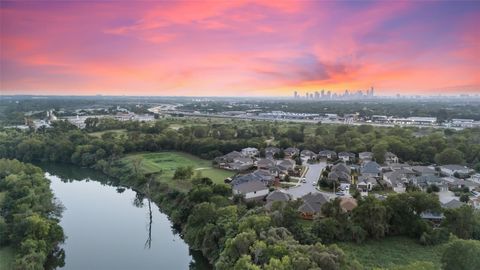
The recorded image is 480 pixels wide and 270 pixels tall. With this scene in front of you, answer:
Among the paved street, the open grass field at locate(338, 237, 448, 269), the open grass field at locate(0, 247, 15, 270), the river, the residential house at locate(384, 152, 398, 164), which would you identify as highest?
the residential house at locate(384, 152, 398, 164)

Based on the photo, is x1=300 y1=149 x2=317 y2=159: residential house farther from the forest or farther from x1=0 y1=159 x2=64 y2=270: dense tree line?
x1=0 y1=159 x2=64 y2=270: dense tree line

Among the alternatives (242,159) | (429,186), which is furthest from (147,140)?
(429,186)

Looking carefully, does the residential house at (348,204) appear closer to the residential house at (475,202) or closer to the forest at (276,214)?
the forest at (276,214)

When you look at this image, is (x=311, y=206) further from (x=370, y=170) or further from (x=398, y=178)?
(x=370, y=170)

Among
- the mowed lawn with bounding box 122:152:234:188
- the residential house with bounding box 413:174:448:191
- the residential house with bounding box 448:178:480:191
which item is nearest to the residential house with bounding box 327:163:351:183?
the residential house with bounding box 413:174:448:191

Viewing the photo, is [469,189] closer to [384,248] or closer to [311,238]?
[384,248]

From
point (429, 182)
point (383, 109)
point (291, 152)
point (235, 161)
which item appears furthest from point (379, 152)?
point (383, 109)

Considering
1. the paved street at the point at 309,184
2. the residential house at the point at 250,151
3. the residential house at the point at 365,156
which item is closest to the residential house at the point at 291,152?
the residential house at the point at 250,151
